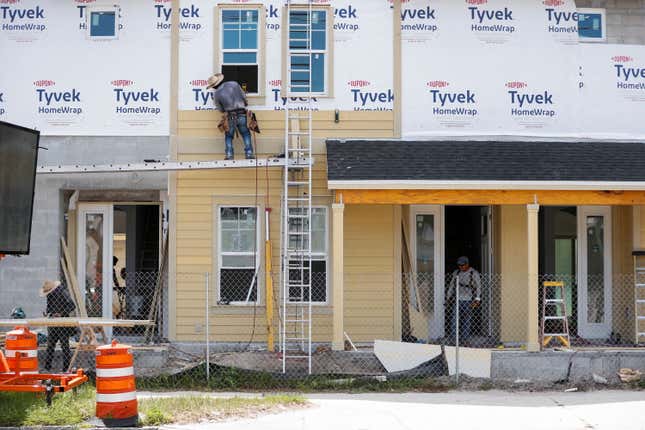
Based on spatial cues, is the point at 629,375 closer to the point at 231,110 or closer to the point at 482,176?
the point at 482,176

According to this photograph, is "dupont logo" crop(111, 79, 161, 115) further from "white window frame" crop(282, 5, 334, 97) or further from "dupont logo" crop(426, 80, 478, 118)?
"dupont logo" crop(426, 80, 478, 118)

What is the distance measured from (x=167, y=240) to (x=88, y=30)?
13.5ft

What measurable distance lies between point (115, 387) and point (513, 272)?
8656 mm

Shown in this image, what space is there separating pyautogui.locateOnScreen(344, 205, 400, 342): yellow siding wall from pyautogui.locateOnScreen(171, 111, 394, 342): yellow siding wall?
0.02m

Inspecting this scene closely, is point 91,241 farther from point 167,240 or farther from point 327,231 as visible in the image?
point 327,231

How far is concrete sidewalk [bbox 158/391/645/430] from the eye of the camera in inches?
408

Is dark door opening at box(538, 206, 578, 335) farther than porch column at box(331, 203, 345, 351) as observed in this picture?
Yes

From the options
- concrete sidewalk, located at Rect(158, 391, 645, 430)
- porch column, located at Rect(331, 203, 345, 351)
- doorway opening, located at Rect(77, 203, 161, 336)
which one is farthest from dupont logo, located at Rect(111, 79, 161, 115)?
concrete sidewalk, located at Rect(158, 391, 645, 430)

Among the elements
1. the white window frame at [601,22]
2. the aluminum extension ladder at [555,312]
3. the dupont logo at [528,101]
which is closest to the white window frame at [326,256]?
the aluminum extension ladder at [555,312]

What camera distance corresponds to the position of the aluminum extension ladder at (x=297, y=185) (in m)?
15.1

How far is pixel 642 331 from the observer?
1596 centimetres

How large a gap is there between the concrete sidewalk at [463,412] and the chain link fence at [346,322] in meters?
1.00

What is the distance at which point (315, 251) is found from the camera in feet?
51.8

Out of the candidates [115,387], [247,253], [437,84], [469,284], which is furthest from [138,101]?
[115,387]
